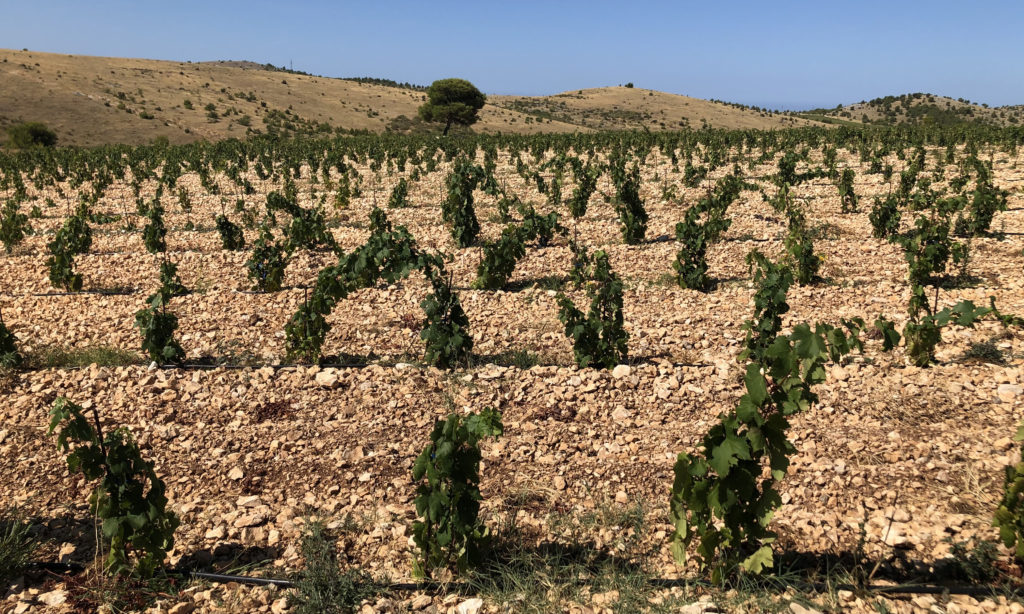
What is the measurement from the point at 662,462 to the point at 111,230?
15105 millimetres

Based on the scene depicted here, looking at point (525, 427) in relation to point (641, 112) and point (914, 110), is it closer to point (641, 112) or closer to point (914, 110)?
point (641, 112)

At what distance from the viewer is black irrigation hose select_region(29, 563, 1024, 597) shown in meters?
3.37

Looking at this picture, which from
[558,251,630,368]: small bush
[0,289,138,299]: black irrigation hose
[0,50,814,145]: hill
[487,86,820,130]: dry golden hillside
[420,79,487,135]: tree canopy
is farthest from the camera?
[487,86,820,130]: dry golden hillside

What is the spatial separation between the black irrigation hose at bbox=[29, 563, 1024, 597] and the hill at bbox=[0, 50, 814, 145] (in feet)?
167

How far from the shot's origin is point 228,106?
59.6 m

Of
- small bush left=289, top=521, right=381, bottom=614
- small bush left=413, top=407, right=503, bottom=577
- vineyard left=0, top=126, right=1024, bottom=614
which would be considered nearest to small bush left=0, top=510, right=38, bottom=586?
vineyard left=0, top=126, right=1024, bottom=614

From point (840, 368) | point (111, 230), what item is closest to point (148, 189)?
point (111, 230)

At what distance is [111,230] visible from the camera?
14.9 meters

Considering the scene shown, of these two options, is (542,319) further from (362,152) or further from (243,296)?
(362,152)

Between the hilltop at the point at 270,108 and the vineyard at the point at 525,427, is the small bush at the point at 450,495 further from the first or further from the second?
the hilltop at the point at 270,108

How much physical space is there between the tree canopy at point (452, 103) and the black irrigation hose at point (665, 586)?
54.6 meters

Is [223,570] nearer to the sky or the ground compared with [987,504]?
nearer to the ground

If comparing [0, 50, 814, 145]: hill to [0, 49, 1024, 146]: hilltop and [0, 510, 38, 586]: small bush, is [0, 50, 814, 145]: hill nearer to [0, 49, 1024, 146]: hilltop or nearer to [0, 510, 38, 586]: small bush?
[0, 49, 1024, 146]: hilltop

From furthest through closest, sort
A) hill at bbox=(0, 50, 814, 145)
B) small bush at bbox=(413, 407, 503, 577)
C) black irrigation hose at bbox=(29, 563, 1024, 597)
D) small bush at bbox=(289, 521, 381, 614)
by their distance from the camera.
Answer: hill at bbox=(0, 50, 814, 145) < small bush at bbox=(413, 407, 503, 577) < small bush at bbox=(289, 521, 381, 614) < black irrigation hose at bbox=(29, 563, 1024, 597)
